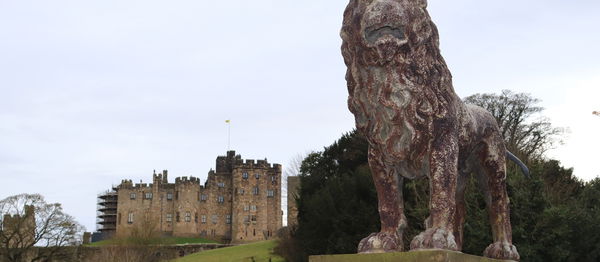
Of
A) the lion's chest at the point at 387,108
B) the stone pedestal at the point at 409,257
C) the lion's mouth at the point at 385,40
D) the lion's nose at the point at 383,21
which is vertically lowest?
the stone pedestal at the point at 409,257

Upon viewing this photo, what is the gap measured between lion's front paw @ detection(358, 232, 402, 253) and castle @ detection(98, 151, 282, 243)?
96.2 m

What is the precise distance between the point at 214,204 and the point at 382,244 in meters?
101

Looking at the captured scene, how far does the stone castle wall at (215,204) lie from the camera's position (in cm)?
10406

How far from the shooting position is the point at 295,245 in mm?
42938

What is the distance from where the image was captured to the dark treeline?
838 inches

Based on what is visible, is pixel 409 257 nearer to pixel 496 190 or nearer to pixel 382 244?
pixel 382 244

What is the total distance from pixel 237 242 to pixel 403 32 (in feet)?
320

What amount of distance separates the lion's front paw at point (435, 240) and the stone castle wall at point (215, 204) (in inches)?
3800

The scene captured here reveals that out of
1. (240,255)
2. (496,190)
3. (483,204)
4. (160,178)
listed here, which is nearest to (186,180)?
(160,178)

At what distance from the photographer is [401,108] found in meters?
6.81

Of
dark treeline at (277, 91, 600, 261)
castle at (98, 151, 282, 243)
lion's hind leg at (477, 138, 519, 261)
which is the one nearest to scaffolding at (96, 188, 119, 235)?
castle at (98, 151, 282, 243)

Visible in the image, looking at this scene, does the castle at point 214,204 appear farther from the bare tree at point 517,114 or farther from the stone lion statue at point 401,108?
the stone lion statue at point 401,108

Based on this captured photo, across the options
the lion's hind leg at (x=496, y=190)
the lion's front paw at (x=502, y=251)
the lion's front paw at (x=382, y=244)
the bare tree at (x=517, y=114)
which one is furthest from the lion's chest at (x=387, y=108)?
the bare tree at (x=517, y=114)

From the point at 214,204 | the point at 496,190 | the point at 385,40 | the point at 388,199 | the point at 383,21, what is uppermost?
the point at 214,204
